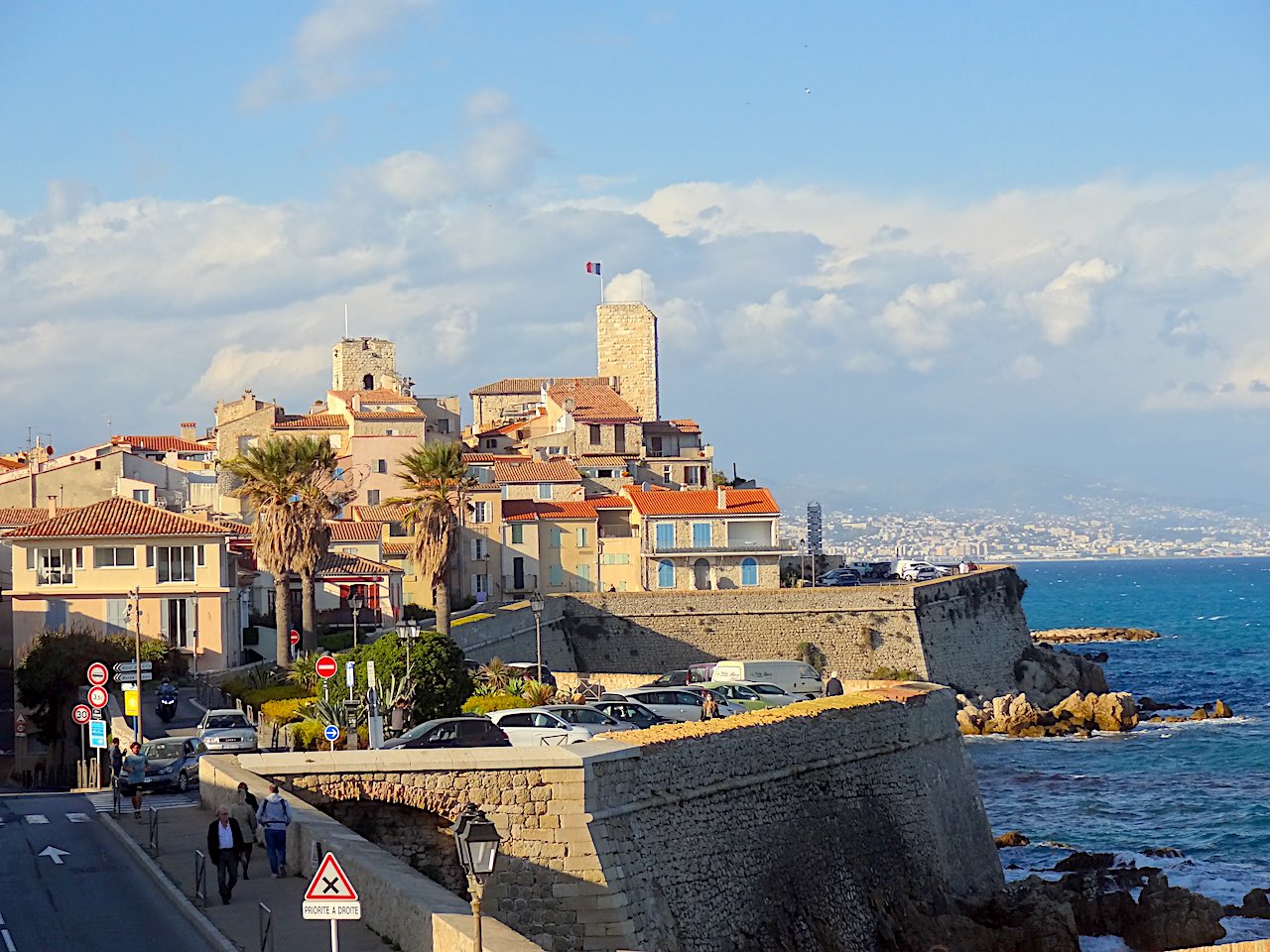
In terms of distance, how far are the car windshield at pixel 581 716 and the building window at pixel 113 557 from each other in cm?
2851

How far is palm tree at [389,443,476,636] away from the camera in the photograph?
6116 centimetres

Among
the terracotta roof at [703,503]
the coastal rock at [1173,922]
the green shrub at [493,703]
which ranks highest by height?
the terracotta roof at [703,503]

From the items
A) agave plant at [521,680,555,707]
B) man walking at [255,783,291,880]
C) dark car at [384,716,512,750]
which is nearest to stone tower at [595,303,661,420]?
agave plant at [521,680,555,707]

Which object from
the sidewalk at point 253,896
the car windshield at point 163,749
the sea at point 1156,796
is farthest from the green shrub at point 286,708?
the sea at point 1156,796

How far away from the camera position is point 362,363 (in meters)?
139

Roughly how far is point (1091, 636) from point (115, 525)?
294 ft

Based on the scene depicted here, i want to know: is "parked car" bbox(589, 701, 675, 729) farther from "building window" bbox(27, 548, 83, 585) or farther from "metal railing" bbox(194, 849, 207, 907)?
"building window" bbox(27, 548, 83, 585)

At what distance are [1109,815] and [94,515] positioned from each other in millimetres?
34114

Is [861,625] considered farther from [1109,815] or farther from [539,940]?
[539,940]

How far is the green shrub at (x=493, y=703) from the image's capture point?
43.2 m

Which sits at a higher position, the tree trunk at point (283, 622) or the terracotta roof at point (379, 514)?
the terracotta roof at point (379, 514)

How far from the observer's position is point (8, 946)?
19.9 meters

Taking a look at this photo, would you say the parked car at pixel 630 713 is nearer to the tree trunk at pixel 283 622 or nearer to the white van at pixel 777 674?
the white van at pixel 777 674

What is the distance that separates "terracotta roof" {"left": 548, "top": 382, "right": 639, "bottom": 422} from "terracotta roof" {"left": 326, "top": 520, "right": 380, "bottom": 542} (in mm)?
30109
